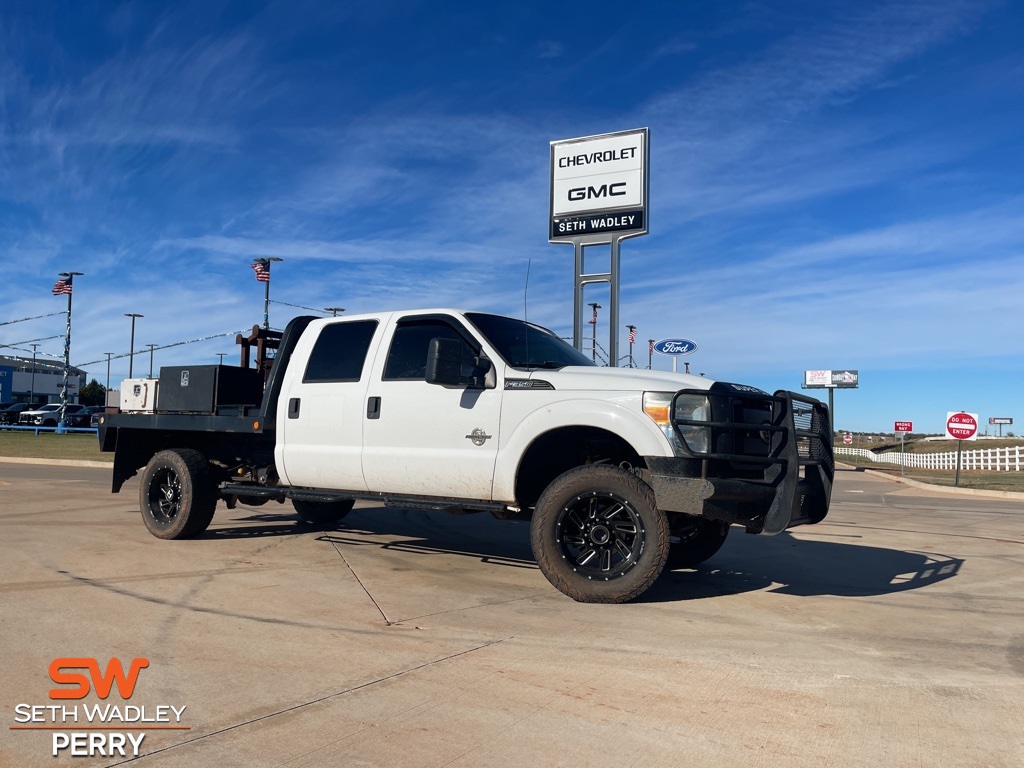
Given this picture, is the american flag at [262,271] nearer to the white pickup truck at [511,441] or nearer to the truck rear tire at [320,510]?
the truck rear tire at [320,510]

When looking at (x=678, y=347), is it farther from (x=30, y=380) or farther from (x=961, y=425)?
(x=30, y=380)

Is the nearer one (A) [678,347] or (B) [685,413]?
(B) [685,413]

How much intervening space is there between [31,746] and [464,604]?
115 inches

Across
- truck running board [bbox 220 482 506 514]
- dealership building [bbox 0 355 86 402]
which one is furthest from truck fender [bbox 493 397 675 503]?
dealership building [bbox 0 355 86 402]

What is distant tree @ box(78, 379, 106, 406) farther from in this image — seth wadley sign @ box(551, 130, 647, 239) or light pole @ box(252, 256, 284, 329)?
seth wadley sign @ box(551, 130, 647, 239)

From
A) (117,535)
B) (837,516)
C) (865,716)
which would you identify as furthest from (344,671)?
(837,516)

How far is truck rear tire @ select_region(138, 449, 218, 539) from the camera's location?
798cm

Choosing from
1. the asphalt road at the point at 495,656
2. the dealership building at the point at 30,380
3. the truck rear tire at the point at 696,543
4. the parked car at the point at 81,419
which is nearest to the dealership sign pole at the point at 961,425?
the asphalt road at the point at 495,656

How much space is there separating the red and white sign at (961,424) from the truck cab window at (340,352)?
22155 millimetres

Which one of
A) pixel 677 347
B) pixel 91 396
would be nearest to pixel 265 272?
pixel 677 347

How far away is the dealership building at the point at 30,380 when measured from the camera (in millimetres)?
92625

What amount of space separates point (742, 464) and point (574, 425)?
3.99 ft

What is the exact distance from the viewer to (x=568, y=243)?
1811 cm

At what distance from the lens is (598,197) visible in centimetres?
1786
